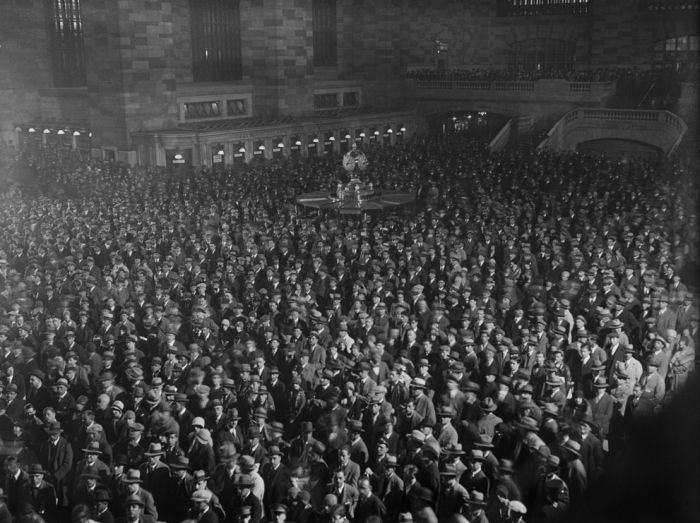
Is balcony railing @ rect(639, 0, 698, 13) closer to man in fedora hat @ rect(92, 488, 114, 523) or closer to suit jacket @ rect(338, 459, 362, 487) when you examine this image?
suit jacket @ rect(338, 459, 362, 487)

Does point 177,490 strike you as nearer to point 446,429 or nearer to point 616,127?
point 446,429

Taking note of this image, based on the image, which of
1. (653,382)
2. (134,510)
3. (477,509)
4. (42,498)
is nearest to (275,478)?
(134,510)

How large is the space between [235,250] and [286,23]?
30344 mm

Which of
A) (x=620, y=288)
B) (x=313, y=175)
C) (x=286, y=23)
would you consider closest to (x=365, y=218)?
(x=313, y=175)

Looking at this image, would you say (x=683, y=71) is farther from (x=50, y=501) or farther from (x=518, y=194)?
(x=50, y=501)

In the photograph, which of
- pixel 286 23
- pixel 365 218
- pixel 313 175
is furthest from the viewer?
pixel 286 23

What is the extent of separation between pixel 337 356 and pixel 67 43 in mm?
40626

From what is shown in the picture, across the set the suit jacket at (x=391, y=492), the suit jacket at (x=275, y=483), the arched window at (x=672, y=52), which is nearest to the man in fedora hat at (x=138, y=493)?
the suit jacket at (x=275, y=483)

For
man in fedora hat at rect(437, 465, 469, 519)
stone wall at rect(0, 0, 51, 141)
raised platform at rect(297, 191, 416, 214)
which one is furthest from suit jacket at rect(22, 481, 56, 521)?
stone wall at rect(0, 0, 51, 141)

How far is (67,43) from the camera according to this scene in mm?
46781

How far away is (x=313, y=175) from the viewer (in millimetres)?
31719

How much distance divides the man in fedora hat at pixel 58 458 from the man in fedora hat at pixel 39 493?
2.11ft

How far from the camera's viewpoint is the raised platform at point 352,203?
88.4 ft

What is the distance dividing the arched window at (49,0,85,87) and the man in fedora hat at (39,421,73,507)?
3982 centimetres
